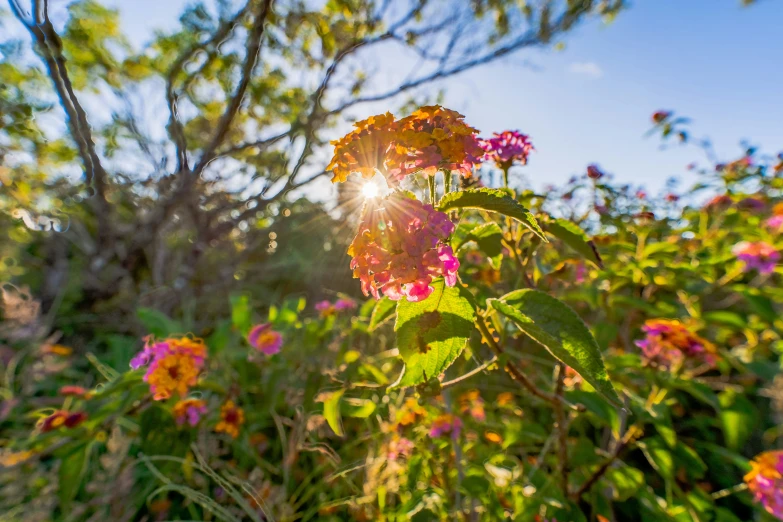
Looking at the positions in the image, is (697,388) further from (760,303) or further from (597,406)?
(760,303)

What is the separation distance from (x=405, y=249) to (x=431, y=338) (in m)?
0.11

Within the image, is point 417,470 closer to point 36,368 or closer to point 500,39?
point 36,368

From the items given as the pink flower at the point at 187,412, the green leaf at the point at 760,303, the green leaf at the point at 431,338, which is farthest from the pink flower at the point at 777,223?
the pink flower at the point at 187,412

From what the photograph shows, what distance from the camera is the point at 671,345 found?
91 centimetres

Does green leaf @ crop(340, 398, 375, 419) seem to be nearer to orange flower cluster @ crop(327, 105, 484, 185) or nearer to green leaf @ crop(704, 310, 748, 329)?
orange flower cluster @ crop(327, 105, 484, 185)

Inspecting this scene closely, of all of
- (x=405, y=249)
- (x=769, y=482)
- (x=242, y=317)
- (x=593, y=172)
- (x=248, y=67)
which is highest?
(x=248, y=67)

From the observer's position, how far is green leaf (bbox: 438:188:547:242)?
1.46 feet

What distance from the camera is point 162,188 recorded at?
76.0 inches

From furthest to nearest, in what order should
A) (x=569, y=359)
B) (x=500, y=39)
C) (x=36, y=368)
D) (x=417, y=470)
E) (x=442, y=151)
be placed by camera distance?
(x=500, y=39) → (x=36, y=368) → (x=417, y=470) → (x=442, y=151) → (x=569, y=359)

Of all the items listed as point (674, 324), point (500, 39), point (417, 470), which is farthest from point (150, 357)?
point (500, 39)

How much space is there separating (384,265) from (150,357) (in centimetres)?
84

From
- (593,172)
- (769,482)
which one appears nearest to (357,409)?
(593,172)

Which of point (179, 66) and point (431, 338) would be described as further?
point (179, 66)

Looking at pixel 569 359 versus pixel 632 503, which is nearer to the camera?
pixel 569 359
